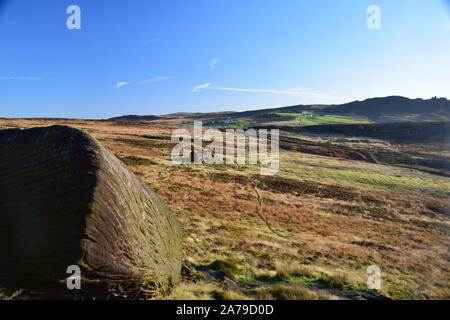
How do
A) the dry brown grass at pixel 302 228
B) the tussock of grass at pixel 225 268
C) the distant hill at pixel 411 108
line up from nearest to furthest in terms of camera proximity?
the tussock of grass at pixel 225 268 → the dry brown grass at pixel 302 228 → the distant hill at pixel 411 108

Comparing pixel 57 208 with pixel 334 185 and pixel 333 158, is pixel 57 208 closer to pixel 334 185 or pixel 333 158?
pixel 334 185

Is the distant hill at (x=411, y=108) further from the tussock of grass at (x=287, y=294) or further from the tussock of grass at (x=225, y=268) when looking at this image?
the tussock of grass at (x=287, y=294)

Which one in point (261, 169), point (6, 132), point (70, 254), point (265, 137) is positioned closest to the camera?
point (70, 254)

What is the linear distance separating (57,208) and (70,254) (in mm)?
1134

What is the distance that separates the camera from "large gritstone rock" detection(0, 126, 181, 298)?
214 inches

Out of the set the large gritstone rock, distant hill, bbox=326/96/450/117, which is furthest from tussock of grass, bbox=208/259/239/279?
distant hill, bbox=326/96/450/117

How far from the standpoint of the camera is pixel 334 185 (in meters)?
40.2

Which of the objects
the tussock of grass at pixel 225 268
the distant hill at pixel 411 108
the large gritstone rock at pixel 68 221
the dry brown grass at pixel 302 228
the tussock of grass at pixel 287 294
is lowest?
the dry brown grass at pixel 302 228

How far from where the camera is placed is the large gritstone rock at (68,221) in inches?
214

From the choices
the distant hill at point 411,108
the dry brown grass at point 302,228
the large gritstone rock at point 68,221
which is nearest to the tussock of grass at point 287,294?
the dry brown grass at point 302,228

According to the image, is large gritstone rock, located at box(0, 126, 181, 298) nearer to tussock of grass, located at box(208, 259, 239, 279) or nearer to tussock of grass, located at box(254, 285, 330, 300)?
tussock of grass, located at box(254, 285, 330, 300)

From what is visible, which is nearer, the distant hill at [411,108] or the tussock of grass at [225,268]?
the tussock of grass at [225,268]
